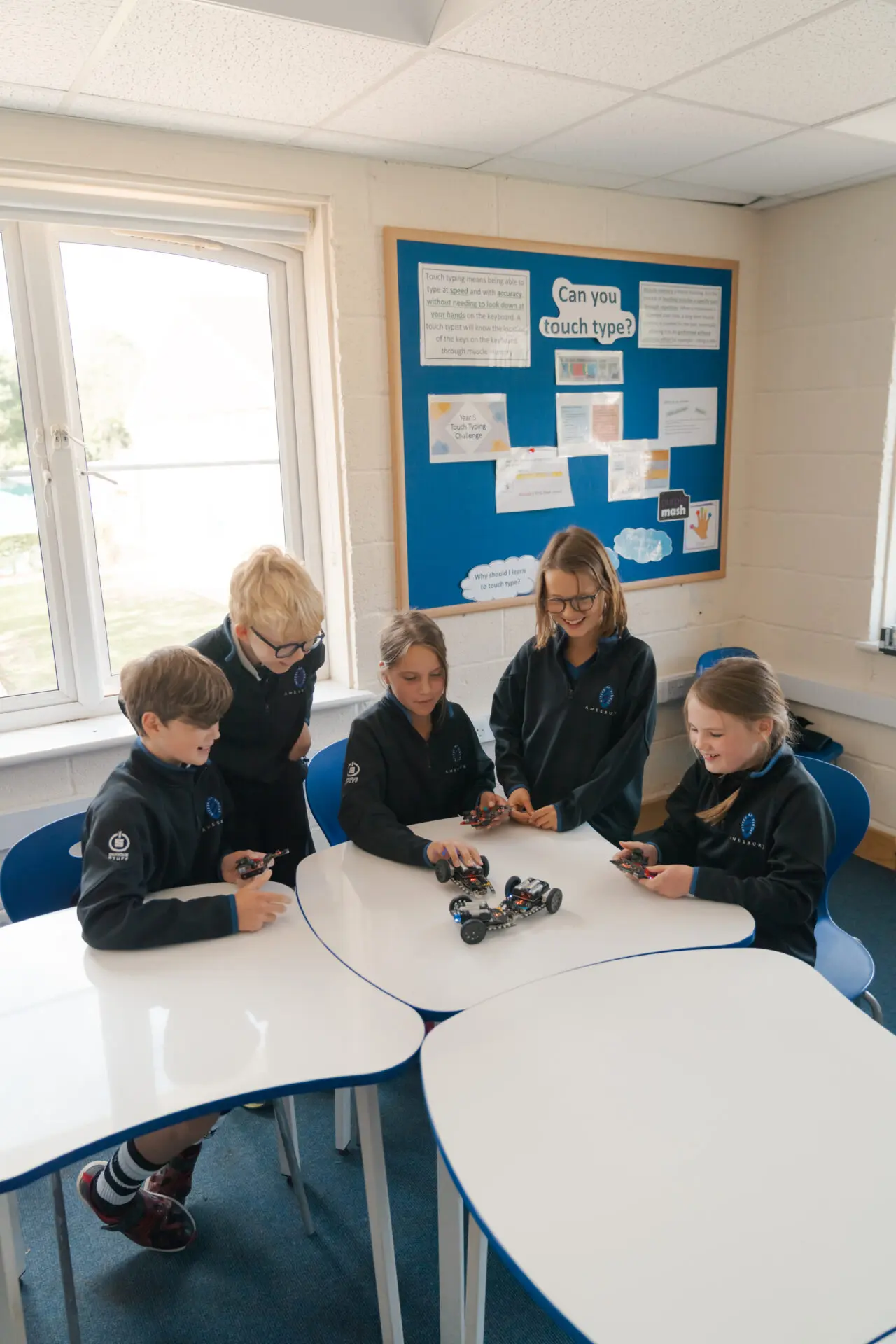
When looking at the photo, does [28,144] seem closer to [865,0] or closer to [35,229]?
[35,229]

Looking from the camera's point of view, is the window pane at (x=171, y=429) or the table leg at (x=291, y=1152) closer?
the table leg at (x=291, y=1152)

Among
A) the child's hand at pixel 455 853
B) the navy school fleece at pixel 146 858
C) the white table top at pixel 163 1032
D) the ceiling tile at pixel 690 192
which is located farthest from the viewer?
the ceiling tile at pixel 690 192

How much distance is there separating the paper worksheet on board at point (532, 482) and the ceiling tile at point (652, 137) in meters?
0.91

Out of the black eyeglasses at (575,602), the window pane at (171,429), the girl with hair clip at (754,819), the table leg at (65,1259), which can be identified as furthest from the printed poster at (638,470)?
the table leg at (65,1259)

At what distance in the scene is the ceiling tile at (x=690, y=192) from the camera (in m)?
3.14

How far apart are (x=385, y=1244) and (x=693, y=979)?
65 cm

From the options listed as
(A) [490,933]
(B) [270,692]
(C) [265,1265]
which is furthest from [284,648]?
(C) [265,1265]

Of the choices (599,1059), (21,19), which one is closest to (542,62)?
(21,19)

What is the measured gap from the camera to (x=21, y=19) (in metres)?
1.70

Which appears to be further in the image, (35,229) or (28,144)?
(35,229)

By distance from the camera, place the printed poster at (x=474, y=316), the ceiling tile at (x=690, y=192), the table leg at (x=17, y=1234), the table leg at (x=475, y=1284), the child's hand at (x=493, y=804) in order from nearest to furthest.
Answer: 1. the table leg at (x=17, y=1234)
2. the table leg at (x=475, y=1284)
3. the child's hand at (x=493, y=804)
4. the printed poster at (x=474, y=316)
5. the ceiling tile at (x=690, y=192)

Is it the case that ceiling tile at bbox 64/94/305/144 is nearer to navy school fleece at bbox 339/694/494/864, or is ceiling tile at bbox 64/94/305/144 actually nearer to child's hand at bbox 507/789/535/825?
navy school fleece at bbox 339/694/494/864

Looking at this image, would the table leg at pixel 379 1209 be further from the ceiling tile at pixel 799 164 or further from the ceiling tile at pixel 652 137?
the ceiling tile at pixel 799 164

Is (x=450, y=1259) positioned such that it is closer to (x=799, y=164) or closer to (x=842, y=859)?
(x=842, y=859)
